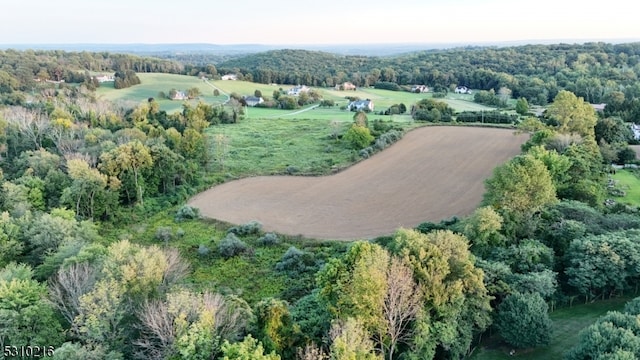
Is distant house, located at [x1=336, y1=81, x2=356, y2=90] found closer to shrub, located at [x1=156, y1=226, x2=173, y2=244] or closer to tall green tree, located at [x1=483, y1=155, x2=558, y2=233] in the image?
shrub, located at [x1=156, y1=226, x2=173, y2=244]

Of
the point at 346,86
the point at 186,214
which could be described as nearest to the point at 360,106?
the point at 346,86

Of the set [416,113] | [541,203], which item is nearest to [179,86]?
[416,113]

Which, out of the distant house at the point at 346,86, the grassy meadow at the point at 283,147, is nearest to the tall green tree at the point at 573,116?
the grassy meadow at the point at 283,147

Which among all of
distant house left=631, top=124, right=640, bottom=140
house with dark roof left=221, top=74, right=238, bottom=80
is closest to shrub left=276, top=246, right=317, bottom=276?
distant house left=631, top=124, right=640, bottom=140

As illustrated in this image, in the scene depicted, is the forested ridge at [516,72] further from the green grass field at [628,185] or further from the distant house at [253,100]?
the green grass field at [628,185]

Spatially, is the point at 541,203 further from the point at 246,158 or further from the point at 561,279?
the point at 246,158

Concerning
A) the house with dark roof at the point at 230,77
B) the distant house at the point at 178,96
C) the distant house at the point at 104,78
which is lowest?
the distant house at the point at 178,96
